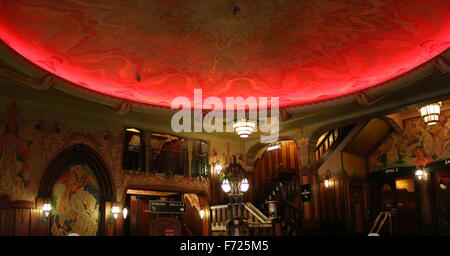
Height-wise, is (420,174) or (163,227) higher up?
(420,174)

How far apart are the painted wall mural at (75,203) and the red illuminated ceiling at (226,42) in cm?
340

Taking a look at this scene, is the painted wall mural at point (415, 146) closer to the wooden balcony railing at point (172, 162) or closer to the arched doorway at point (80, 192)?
the wooden balcony railing at point (172, 162)

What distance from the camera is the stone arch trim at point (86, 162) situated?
36.1 ft

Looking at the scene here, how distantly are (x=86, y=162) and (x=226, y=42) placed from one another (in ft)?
20.5

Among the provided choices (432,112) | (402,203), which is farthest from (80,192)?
(402,203)

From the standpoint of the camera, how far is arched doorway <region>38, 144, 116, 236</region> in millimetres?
11930

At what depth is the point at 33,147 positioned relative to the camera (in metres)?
11.0

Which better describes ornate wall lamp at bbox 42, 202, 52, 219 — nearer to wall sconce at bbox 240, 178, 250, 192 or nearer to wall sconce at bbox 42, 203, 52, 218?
wall sconce at bbox 42, 203, 52, 218

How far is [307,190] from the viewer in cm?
1349

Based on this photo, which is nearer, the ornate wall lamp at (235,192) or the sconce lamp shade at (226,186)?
the ornate wall lamp at (235,192)

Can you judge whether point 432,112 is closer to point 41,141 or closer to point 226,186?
point 226,186

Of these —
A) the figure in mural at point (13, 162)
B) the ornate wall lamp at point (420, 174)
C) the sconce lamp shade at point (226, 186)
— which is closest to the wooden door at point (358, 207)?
the ornate wall lamp at point (420, 174)

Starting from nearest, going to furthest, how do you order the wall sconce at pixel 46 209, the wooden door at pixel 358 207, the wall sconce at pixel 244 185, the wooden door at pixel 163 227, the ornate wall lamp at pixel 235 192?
the ornate wall lamp at pixel 235 192, the wall sconce at pixel 244 185, the wall sconce at pixel 46 209, the wooden door at pixel 163 227, the wooden door at pixel 358 207
